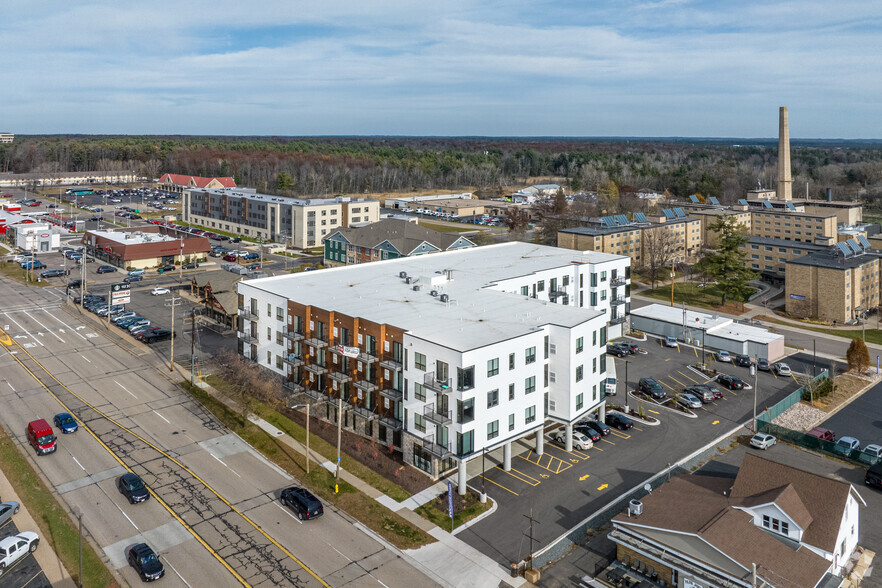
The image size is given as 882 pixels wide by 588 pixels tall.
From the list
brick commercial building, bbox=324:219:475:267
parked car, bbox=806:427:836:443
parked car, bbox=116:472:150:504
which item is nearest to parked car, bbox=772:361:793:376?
parked car, bbox=806:427:836:443

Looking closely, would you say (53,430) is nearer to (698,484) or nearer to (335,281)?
(335,281)

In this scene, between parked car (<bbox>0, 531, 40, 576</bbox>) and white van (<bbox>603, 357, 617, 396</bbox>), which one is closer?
parked car (<bbox>0, 531, 40, 576</bbox>)

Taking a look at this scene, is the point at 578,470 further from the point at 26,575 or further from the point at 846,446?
the point at 26,575

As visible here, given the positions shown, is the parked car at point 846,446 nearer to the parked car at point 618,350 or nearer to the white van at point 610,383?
the white van at point 610,383

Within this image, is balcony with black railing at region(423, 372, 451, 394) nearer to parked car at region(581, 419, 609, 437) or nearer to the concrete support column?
the concrete support column

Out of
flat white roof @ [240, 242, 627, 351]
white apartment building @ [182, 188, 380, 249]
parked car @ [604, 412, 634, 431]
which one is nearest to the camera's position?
flat white roof @ [240, 242, 627, 351]

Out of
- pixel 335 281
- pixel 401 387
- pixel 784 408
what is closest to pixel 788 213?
pixel 784 408

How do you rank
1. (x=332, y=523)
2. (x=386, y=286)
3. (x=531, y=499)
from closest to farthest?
(x=332, y=523)
(x=531, y=499)
(x=386, y=286)
